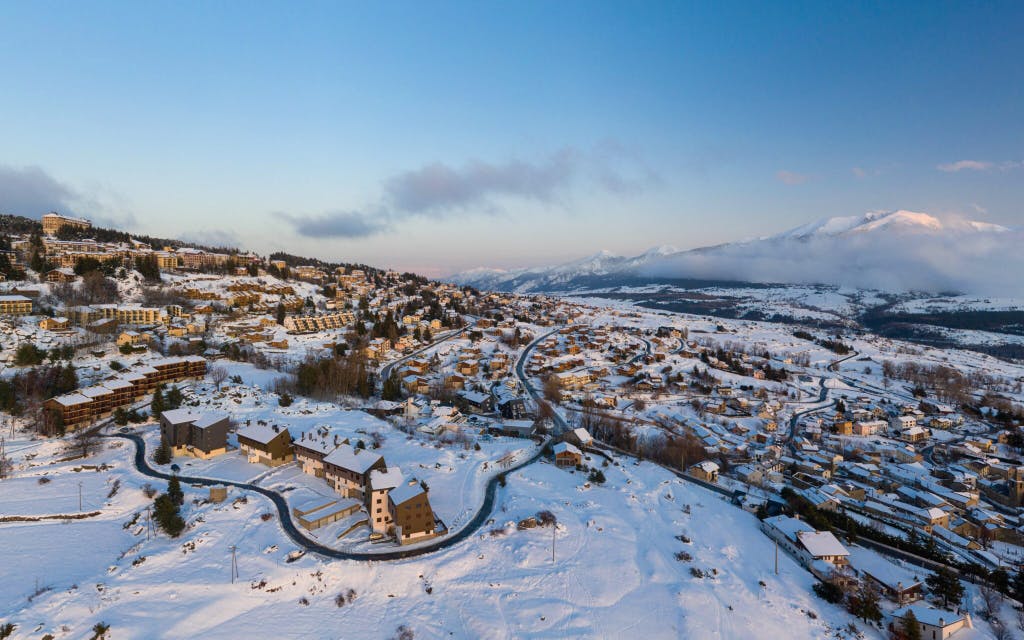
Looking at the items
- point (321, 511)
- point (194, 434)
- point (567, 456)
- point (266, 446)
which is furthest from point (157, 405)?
point (567, 456)

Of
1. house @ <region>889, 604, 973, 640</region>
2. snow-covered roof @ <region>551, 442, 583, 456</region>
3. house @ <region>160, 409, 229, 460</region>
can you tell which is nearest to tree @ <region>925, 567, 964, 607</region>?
house @ <region>889, 604, 973, 640</region>

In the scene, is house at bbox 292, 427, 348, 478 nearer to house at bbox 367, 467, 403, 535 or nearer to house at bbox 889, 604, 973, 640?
house at bbox 367, 467, 403, 535

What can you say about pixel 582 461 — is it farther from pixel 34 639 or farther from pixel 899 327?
pixel 899 327

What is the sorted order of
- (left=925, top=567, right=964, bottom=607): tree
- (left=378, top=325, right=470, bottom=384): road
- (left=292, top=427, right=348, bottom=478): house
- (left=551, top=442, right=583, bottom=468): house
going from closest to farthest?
1. (left=925, top=567, right=964, bottom=607): tree
2. (left=292, top=427, right=348, bottom=478): house
3. (left=551, top=442, right=583, bottom=468): house
4. (left=378, top=325, right=470, bottom=384): road

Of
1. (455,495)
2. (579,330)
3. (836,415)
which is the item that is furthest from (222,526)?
(579,330)

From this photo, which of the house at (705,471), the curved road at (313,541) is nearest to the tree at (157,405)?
the curved road at (313,541)

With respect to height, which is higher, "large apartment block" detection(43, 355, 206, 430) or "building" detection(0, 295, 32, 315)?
"building" detection(0, 295, 32, 315)
